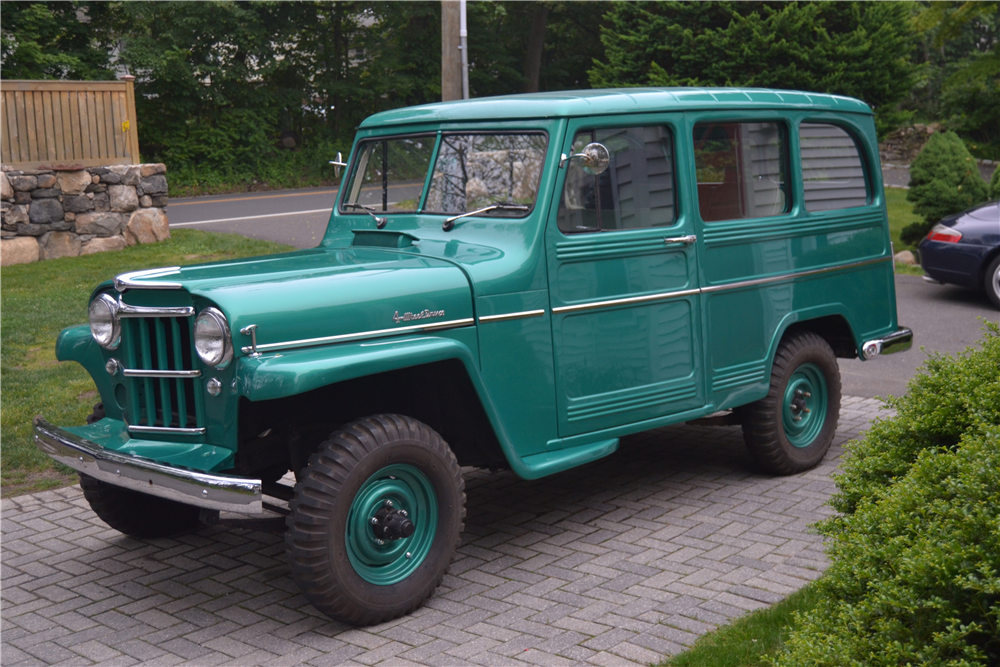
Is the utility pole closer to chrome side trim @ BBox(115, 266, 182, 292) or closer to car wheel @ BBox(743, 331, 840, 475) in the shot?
car wheel @ BBox(743, 331, 840, 475)

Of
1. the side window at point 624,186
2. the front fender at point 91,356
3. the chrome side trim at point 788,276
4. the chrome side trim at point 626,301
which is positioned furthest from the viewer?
the chrome side trim at point 788,276

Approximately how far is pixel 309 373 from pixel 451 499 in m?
0.94

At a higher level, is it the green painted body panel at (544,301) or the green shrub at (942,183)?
the green shrub at (942,183)

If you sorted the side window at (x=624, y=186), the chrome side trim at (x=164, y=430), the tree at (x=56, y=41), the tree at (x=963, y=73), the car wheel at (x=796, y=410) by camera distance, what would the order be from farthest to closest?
1. the tree at (x=56, y=41)
2. the tree at (x=963, y=73)
3. the car wheel at (x=796, y=410)
4. the side window at (x=624, y=186)
5. the chrome side trim at (x=164, y=430)

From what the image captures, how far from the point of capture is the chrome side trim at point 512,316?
4.48 metres

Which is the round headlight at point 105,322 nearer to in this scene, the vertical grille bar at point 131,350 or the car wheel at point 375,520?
the vertical grille bar at point 131,350

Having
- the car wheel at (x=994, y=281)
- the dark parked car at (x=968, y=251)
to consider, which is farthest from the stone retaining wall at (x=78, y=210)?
the car wheel at (x=994, y=281)

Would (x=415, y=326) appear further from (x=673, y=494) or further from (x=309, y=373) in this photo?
(x=673, y=494)

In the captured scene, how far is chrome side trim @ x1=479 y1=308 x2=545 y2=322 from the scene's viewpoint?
14.7 feet

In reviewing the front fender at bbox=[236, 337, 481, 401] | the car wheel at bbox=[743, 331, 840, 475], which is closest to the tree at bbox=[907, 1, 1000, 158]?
the car wheel at bbox=[743, 331, 840, 475]

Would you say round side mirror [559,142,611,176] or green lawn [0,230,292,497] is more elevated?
round side mirror [559,142,611,176]

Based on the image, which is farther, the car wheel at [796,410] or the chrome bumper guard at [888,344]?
the chrome bumper guard at [888,344]

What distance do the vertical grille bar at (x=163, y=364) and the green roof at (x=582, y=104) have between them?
185cm

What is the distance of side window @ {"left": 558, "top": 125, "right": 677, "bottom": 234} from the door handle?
95 millimetres
